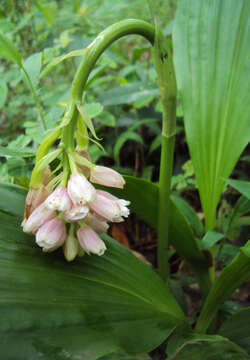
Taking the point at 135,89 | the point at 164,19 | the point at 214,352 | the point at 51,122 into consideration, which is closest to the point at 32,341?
the point at 214,352

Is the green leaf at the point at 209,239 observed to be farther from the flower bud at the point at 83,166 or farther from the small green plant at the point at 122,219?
the flower bud at the point at 83,166

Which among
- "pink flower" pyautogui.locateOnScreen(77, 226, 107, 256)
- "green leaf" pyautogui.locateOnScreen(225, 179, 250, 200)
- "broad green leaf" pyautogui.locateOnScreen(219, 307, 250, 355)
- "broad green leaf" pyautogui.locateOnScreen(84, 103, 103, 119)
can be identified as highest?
"broad green leaf" pyautogui.locateOnScreen(84, 103, 103, 119)

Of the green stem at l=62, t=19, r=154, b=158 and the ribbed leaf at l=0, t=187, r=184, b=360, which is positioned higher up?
the green stem at l=62, t=19, r=154, b=158

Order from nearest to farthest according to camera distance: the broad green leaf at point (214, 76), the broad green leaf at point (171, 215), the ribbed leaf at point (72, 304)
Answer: the ribbed leaf at point (72, 304) → the broad green leaf at point (171, 215) → the broad green leaf at point (214, 76)

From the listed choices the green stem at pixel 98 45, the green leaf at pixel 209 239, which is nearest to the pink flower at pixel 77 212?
the green stem at pixel 98 45

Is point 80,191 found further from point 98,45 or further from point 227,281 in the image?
point 227,281

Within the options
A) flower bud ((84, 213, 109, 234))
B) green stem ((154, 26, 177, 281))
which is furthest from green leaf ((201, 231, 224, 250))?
flower bud ((84, 213, 109, 234))

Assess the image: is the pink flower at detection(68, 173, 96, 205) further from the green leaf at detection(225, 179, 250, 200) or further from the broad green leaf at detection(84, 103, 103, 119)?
the broad green leaf at detection(84, 103, 103, 119)

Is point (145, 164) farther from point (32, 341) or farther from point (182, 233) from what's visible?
point (32, 341)
